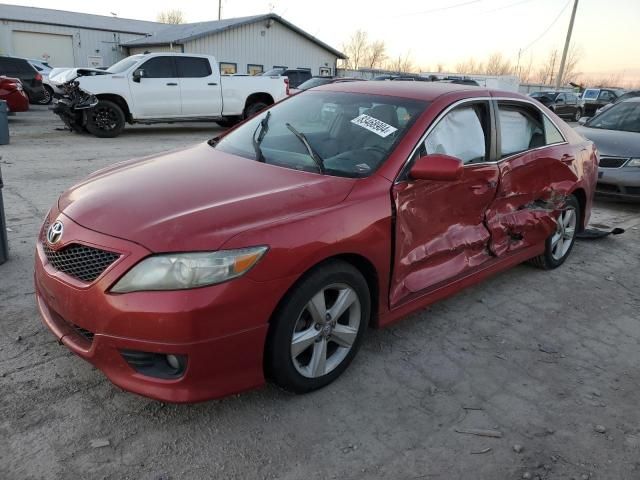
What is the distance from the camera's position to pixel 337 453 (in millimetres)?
2424

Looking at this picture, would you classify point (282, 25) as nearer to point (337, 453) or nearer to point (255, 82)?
point (255, 82)

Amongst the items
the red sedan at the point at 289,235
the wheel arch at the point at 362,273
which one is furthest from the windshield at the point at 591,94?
the wheel arch at the point at 362,273

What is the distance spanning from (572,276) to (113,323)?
13.6 feet

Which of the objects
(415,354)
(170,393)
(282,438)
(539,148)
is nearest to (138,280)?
(170,393)

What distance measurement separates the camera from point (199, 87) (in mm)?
13625

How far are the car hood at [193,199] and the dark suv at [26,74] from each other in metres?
17.2

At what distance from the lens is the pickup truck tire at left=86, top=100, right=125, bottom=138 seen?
12305 mm

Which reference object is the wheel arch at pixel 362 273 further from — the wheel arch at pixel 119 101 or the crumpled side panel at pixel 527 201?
the wheel arch at pixel 119 101

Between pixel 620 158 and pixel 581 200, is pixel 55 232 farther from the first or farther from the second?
pixel 620 158

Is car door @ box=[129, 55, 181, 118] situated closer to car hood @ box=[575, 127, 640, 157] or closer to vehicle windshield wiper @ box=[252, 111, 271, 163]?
car hood @ box=[575, 127, 640, 157]

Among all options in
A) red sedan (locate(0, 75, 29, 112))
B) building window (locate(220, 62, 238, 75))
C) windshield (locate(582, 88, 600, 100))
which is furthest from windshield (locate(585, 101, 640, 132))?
building window (locate(220, 62, 238, 75))

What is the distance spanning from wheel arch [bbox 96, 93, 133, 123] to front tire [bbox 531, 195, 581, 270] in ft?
35.6

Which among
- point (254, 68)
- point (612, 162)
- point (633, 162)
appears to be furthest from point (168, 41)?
point (633, 162)

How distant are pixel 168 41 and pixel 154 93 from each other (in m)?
18.2
